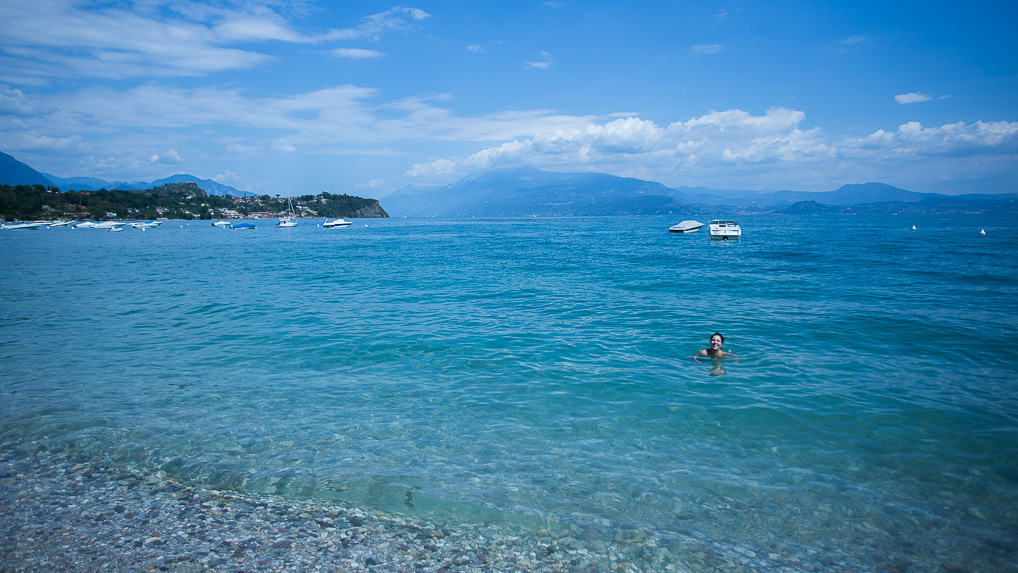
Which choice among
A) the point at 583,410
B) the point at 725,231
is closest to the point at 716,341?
the point at 583,410

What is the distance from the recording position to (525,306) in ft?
79.9

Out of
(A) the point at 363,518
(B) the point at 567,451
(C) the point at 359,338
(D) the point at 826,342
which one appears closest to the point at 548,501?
(B) the point at 567,451

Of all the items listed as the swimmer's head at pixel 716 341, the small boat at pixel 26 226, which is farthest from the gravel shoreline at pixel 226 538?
the small boat at pixel 26 226

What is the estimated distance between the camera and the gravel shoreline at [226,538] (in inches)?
230

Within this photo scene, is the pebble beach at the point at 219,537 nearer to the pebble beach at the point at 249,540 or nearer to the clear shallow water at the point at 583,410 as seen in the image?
the pebble beach at the point at 249,540

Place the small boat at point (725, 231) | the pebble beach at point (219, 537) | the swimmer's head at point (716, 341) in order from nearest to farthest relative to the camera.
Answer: the pebble beach at point (219, 537) < the swimmer's head at point (716, 341) < the small boat at point (725, 231)

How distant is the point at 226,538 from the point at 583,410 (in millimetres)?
7373

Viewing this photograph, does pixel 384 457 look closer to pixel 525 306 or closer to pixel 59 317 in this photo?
pixel 525 306

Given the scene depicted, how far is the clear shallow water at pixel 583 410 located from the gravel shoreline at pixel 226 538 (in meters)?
0.53

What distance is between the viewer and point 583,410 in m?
11.3

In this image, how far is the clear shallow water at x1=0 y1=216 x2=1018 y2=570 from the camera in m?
7.31

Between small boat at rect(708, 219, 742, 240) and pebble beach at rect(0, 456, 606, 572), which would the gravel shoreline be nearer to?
pebble beach at rect(0, 456, 606, 572)

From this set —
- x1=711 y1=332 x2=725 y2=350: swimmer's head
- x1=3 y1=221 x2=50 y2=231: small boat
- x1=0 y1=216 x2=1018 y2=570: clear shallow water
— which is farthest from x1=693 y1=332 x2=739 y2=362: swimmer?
x1=3 y1=221 x2=50 y2=231: small boat

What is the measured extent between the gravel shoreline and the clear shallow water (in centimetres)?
53
